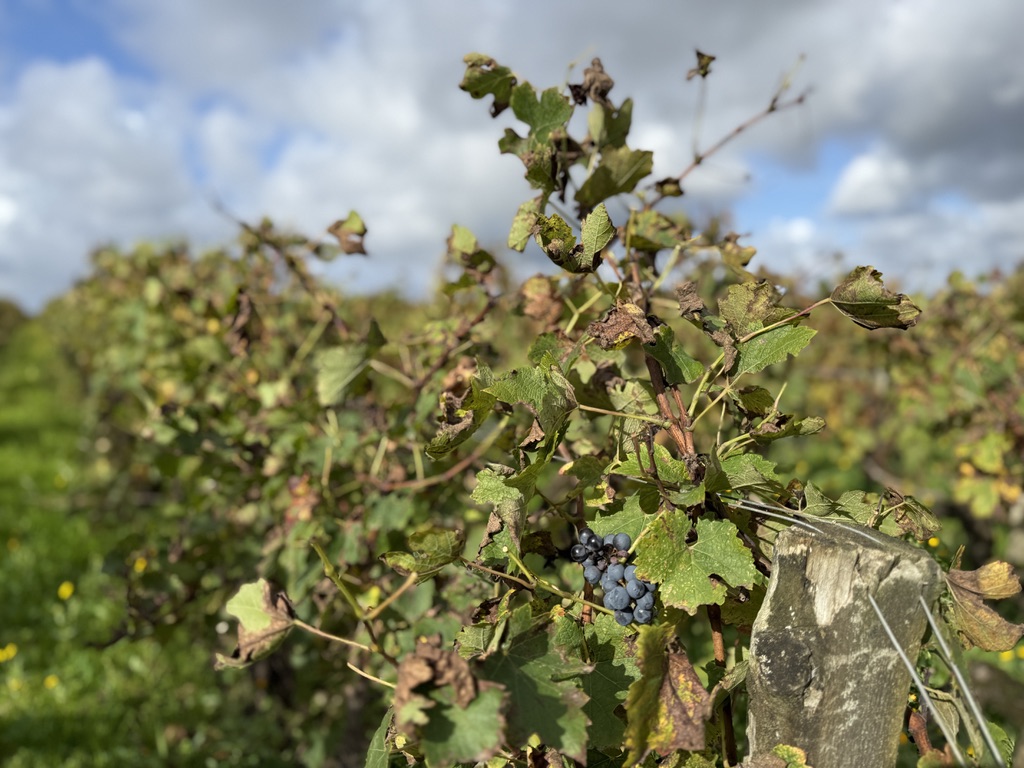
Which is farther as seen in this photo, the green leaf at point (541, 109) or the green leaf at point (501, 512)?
the green leaf at point (541, 109)

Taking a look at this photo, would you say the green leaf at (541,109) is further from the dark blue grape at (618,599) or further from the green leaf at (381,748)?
the green leaf at (381,748)

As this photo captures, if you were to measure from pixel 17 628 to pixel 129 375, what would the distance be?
5.47ft

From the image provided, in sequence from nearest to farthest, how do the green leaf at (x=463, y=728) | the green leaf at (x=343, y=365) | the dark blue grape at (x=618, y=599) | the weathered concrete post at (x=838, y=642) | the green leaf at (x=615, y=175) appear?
the green leaf at (x=463, y=728) < the weathered concrete post at (x=838, y=642) < the dark blue grape at (x=618, y=599) < the green leaf at (x=615, y=175) < the green leaf at (x=343, y=365)

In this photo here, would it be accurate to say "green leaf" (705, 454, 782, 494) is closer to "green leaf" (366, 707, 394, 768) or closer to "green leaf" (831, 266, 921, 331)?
"green leaf" (831, 266, 921, 331)

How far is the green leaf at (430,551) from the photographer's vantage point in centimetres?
108

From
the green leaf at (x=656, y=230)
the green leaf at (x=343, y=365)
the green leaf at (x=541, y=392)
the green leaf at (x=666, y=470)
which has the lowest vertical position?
the green leaf at (x=666, y=470)

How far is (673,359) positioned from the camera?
1.19 metres

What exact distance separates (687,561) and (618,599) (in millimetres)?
113

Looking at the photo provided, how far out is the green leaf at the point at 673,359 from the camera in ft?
3.89

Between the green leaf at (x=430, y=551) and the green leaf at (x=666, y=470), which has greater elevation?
the green leaf at (x=666, y=470)

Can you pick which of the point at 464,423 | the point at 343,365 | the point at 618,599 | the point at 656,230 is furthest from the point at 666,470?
the point at 343,365

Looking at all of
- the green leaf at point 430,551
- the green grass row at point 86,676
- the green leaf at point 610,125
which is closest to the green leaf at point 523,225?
the green leaf at point 610,125

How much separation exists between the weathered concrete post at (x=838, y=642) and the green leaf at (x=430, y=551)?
0.43m

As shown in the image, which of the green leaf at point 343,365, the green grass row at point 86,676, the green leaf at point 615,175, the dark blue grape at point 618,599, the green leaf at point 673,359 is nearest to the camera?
the dark blue grape at point 618,599
